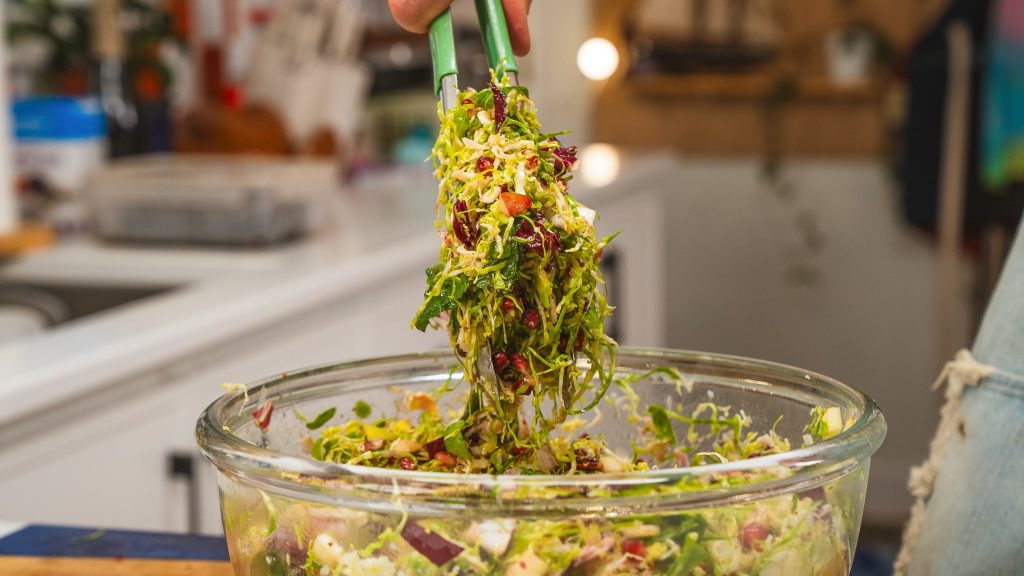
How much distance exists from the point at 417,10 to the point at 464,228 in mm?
121

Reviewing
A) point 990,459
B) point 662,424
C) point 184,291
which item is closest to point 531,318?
point 662,424

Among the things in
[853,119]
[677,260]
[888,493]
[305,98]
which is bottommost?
[888,493]

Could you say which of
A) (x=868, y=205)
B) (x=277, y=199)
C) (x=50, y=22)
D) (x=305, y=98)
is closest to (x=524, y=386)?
(x=277, y=199)

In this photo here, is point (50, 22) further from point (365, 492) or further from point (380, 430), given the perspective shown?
point (365, 492)

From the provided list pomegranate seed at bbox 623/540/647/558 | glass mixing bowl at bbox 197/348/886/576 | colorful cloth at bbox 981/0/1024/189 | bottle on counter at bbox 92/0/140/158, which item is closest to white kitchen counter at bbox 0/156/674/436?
bottle on counter at bbox 92/0/140/158

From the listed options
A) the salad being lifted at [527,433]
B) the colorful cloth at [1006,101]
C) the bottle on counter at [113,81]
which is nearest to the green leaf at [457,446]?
the salad being lifted at [527,433]

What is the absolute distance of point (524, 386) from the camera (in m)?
0.56

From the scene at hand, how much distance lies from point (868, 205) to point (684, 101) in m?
0.65

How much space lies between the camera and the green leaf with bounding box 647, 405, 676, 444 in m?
0.64

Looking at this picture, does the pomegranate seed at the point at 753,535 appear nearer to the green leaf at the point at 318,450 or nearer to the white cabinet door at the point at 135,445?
the green leaf at the point at 318,450

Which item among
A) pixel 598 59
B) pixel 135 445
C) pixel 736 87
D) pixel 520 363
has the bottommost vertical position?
pixel 135 445

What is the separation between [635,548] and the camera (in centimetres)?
45

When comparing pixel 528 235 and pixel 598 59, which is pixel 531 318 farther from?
pixel 598 59

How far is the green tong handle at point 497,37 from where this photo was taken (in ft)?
1.90
